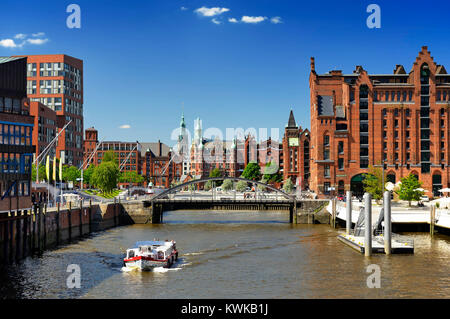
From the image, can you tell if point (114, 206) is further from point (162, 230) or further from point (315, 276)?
point (315, 276)

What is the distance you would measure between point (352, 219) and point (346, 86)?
5330cm

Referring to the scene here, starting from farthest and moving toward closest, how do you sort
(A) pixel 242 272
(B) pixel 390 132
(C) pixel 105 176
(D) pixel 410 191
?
1. (C) pixel 105 176
2. (B) pixel 390 132
3. (D) pixel 410 191
4. (A) pixel 242 272

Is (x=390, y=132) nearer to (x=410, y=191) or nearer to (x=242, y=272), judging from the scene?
(x=410, y=191)

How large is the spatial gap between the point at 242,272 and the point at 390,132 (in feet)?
275

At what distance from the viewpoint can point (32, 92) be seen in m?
182

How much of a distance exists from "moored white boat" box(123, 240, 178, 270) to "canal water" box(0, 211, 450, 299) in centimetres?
83

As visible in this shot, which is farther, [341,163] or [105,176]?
[105,176]

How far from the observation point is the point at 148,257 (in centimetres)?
4816

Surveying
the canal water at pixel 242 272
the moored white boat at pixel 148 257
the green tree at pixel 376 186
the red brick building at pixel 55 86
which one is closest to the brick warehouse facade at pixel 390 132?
the green tree at pixel 376 186

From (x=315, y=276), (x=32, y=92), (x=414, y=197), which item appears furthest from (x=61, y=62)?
(x=315, y=276)

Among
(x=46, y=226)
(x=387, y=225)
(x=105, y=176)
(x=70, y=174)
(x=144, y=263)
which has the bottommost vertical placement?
(x=144, y=263)

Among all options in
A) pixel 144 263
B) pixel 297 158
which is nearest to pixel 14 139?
pixel 144 263

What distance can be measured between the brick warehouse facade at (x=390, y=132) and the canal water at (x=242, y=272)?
54.1 meters

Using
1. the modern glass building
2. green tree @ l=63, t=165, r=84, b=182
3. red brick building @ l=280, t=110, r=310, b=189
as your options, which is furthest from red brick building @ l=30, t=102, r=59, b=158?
the modern glass building
